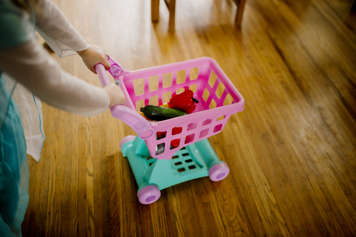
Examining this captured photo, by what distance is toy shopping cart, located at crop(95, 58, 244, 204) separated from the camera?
2.42 ft

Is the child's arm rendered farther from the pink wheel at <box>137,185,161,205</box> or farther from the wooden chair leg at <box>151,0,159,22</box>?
the wooden chair leg at <box>151,0,159,22</box>

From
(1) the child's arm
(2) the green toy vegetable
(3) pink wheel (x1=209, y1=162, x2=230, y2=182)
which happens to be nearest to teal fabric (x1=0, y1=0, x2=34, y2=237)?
(1) the child's arm

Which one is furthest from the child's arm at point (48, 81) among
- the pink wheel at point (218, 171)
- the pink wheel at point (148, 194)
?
the pink wheel at point (218, 171)

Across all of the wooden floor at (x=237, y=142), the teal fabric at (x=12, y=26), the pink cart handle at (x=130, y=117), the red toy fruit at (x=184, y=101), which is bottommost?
the wooden floor at (x=237, y=142)

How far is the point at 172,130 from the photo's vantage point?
85cm

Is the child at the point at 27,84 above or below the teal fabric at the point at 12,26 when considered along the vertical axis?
below

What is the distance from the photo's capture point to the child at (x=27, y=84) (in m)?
0.45

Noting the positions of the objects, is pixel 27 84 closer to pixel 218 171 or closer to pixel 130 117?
pixel 130 117

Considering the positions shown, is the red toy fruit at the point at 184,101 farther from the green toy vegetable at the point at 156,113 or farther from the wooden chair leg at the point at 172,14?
the wooden chair leg at the point at 172,14

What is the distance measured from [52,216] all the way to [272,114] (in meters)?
1.13

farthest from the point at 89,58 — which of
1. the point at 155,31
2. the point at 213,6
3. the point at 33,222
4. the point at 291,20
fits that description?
the point at 291,20

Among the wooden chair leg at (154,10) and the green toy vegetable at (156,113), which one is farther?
the wooden chair leg at (154,10)

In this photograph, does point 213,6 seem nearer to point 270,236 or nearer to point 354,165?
point 354,165

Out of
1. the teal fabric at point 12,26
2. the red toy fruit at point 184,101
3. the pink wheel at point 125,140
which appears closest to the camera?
the teal fabric at point 12,26
